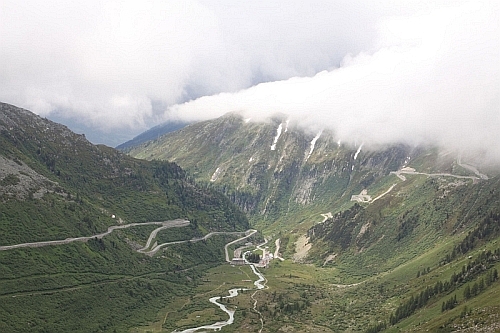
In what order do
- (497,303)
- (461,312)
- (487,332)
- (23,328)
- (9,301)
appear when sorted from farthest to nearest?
1. (9,301)
2. (23,328)
3. (461,312)
4. (497,303)
5. (487,332)

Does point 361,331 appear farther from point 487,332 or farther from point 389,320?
point 487,332

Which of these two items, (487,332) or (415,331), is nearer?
(487,332)

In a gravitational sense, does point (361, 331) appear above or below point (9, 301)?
below

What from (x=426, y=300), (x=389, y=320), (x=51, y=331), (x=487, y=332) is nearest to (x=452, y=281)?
(x=426, y=300)

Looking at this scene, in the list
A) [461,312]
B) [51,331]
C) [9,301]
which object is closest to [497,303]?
[461,312]

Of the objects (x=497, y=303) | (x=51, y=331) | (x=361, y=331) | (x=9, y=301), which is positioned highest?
(x=9, y=301)

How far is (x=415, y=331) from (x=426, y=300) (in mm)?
44223

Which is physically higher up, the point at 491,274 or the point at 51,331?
the point at 51,331

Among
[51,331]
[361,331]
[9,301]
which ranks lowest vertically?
[361,331]

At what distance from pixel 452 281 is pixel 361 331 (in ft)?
139

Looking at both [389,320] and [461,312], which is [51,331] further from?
[461,312]

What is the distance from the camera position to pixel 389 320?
613 feet

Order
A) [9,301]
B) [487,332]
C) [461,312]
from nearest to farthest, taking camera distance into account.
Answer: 1. [487,332]
2. [461,312]
3. [9,301]

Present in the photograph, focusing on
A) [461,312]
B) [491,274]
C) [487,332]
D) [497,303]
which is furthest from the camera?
[491,274]
